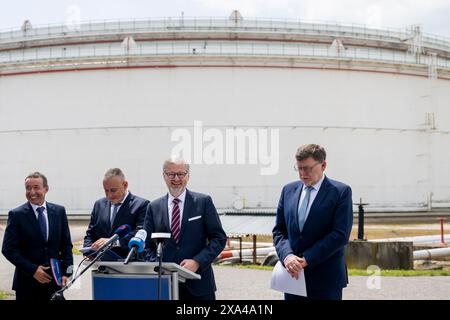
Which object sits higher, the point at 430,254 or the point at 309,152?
the point at 309,152

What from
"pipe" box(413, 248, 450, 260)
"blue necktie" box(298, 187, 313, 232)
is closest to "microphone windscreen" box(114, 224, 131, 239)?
"blue necktie" box(298, 187, 313, 232)

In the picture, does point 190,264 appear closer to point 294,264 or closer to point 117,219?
point 294,264

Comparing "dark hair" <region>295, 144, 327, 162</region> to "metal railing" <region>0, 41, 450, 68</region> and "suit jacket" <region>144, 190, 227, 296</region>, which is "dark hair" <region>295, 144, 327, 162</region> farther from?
"metal railing" <region>0, 41, 450, 68</region>

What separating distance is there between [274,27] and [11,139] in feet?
44.2

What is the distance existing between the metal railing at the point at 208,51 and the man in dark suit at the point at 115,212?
17.2 meters

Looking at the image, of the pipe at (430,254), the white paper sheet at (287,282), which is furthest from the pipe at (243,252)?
the white paper sheet at (287,282)

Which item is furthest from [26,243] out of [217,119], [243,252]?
[217,119]

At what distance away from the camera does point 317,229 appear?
395 cm

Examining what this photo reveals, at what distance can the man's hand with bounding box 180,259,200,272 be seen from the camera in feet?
12.2

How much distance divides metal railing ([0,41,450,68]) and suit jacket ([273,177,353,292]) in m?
18.0

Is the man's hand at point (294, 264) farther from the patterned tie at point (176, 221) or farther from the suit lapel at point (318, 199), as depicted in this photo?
the patterned tie at point (176, 221)

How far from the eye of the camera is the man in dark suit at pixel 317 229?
12.7ft

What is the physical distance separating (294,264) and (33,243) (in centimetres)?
234

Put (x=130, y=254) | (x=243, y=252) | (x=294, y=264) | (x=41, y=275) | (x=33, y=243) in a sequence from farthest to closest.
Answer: (x=243, y=252) < (x=33, y=243) < (x=41, y=275) < (x=294, y=264) < (x=130, y=254)
